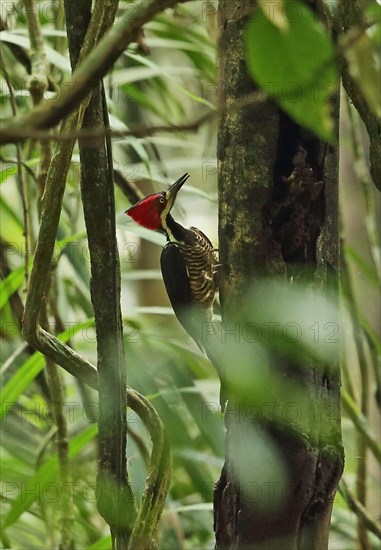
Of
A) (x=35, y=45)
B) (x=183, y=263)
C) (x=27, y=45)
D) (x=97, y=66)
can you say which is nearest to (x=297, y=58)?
(x=97, y=66)

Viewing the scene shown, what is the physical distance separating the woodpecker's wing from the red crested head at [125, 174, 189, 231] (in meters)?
0.06

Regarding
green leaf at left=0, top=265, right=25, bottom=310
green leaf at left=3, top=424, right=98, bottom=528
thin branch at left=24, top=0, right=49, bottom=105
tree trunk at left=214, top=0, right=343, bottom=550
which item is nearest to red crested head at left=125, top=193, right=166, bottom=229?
green leaf at left=0, top=265, right=25, bottom=310

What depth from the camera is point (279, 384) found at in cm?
81

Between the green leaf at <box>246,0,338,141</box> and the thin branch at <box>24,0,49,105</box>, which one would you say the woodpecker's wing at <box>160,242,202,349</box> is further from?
the green leaf at <box>246,0,338,141</box>

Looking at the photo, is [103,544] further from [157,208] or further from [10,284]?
[157,208]

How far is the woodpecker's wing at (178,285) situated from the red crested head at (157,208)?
0.06 meters

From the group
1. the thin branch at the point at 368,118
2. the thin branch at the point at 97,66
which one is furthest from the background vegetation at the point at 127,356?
the thin branch at the point at 97,66

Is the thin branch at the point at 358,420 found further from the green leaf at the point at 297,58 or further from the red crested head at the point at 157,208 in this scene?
the green leaf at the point at 297,58

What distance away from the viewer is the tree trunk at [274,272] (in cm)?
86

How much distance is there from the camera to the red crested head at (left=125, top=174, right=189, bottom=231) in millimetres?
1681

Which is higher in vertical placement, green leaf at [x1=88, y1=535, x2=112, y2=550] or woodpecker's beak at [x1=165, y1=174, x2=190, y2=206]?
woodpecker's beak at [x1=165, y1=174, x2=190, y2=206]

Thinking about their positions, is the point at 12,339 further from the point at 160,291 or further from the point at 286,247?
the point at 160,291

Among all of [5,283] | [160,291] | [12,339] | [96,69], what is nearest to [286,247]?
[96,69]

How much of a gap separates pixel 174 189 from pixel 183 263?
19cm
